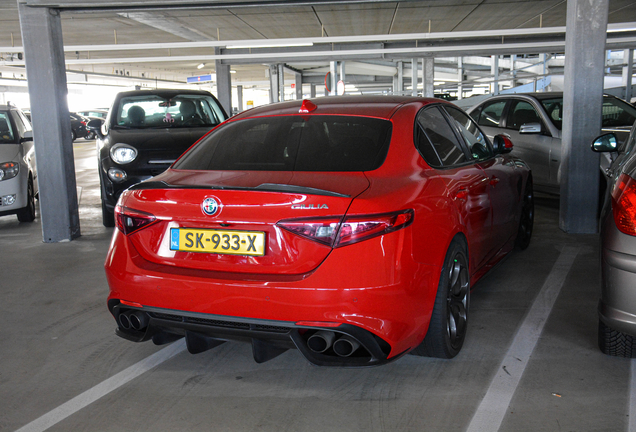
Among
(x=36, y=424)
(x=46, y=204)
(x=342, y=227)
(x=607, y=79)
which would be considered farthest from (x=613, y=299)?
(x=607, y=79)

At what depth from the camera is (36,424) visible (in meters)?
2.62

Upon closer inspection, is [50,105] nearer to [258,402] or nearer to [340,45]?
[258,402]

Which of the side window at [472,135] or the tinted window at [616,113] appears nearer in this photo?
the side window at [472,135]

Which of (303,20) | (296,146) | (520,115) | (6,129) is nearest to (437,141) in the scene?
(296,146)

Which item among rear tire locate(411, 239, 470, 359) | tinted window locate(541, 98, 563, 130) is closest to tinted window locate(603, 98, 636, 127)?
tinted window locate(541, 98, 563, 130)

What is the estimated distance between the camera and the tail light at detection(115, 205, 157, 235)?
109 inches

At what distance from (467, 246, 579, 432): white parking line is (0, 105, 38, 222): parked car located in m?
6.21

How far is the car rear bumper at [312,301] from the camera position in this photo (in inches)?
96.3

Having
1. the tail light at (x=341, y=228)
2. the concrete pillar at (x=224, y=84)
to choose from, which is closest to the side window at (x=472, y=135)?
the tail light at (x=341, y=228)

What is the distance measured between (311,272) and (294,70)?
30359 millimetres

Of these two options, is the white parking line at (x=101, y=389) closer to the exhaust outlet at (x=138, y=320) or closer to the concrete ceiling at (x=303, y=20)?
the exhaust outlet at (x=138, y=320)

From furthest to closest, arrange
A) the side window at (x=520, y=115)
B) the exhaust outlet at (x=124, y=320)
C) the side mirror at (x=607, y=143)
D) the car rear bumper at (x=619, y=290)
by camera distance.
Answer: the side window at (x=520, y=115)
the side mirror at (x=607, y=143)
the exhaust outlet at (x=124, y=320)
the car rear bumper at (x=619, y=290)

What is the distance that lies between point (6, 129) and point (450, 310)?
7.05 m

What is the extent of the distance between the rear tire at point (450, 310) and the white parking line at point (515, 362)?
27 centimetres
